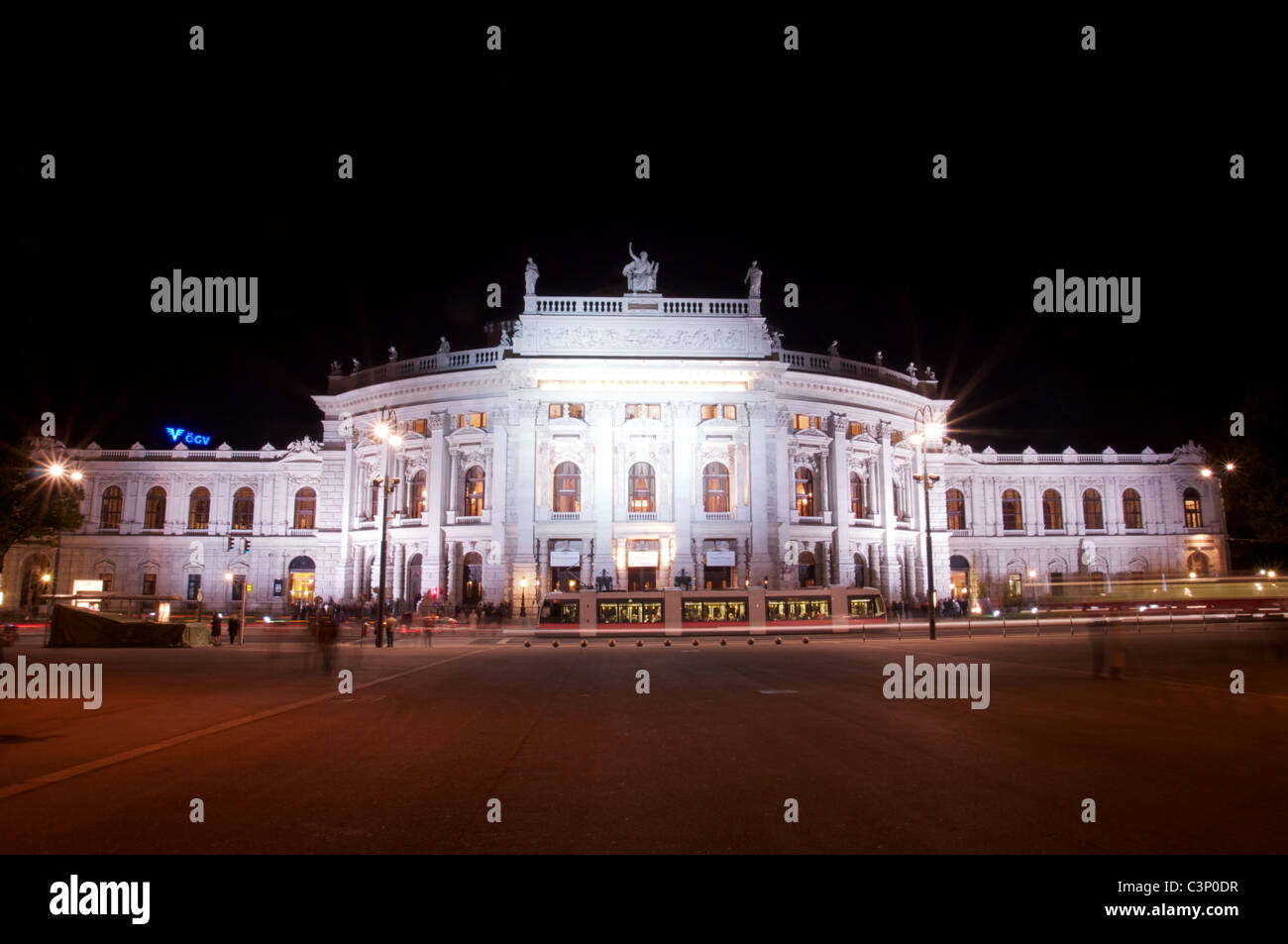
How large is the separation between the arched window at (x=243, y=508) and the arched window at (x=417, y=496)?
14857 millimetres

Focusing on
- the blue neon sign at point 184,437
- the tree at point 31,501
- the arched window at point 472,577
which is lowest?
the arched window at point 472,577

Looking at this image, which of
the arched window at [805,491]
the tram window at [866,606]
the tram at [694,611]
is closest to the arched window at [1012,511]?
the arched window at [805,491]

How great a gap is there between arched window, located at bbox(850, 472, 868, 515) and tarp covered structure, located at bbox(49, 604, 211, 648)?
4150 cm

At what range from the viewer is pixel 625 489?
162 ft

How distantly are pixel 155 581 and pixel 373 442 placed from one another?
20096mm

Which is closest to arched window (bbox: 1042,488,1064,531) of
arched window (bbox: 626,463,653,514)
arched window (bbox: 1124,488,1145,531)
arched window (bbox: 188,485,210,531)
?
arched window (bbox: 1124,488,1145,531)

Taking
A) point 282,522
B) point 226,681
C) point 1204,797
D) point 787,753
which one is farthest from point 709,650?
point 282,522

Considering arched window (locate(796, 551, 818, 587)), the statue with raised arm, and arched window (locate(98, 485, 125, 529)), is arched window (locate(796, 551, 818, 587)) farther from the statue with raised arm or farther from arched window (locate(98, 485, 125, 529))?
arched window (locate(98, 485, 125, 529))

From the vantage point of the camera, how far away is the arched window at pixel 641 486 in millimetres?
50375

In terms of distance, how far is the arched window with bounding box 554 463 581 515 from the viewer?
50.6m

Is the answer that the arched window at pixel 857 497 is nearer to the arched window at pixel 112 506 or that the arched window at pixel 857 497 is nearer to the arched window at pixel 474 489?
the arched window at pixel 474 489

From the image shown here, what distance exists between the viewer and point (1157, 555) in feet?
206

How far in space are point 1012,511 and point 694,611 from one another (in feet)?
127

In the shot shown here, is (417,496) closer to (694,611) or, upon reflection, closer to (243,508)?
(243,508)
